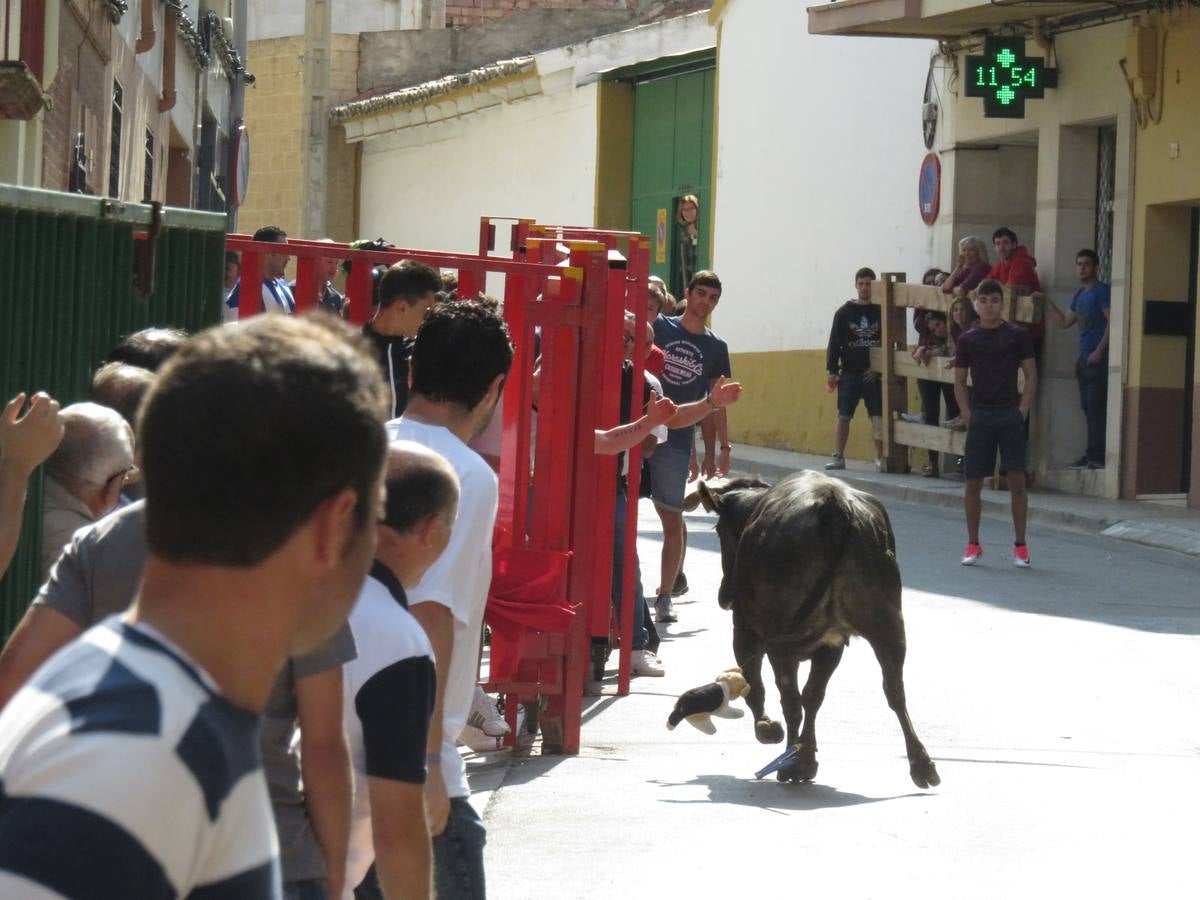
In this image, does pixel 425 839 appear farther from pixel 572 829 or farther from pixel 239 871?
pixel 572 829

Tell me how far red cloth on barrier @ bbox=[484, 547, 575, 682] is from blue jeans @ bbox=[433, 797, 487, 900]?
3.49 meters

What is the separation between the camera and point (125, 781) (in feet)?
5.40

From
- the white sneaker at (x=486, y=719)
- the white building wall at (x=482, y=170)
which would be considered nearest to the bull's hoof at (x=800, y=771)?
the white sneaker at (x=486, y=719)

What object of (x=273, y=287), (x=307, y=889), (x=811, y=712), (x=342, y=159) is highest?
(x=342, y=159)

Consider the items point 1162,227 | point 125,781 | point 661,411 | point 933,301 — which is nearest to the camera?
Result: point 125,781

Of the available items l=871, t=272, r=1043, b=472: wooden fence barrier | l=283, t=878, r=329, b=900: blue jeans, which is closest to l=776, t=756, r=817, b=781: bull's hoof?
l=283, t=878, r=329, b=900: blue jeans

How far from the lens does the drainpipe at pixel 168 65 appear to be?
18906 mm

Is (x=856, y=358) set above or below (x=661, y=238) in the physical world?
below

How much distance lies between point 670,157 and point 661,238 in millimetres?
1128

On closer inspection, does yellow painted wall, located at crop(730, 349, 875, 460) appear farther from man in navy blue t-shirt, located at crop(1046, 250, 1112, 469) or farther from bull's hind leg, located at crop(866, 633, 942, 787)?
bull's hind leg, located at crop(866, 633, 942, 787)

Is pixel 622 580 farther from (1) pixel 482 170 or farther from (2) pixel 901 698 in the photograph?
(1) pixel 482 170

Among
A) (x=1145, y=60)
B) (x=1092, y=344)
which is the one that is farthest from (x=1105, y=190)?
(x=1145, y=60)

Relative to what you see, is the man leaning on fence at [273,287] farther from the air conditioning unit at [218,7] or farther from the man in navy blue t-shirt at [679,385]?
the air conditioning unit at [218,7]

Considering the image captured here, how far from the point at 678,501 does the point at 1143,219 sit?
8832 millimetres
